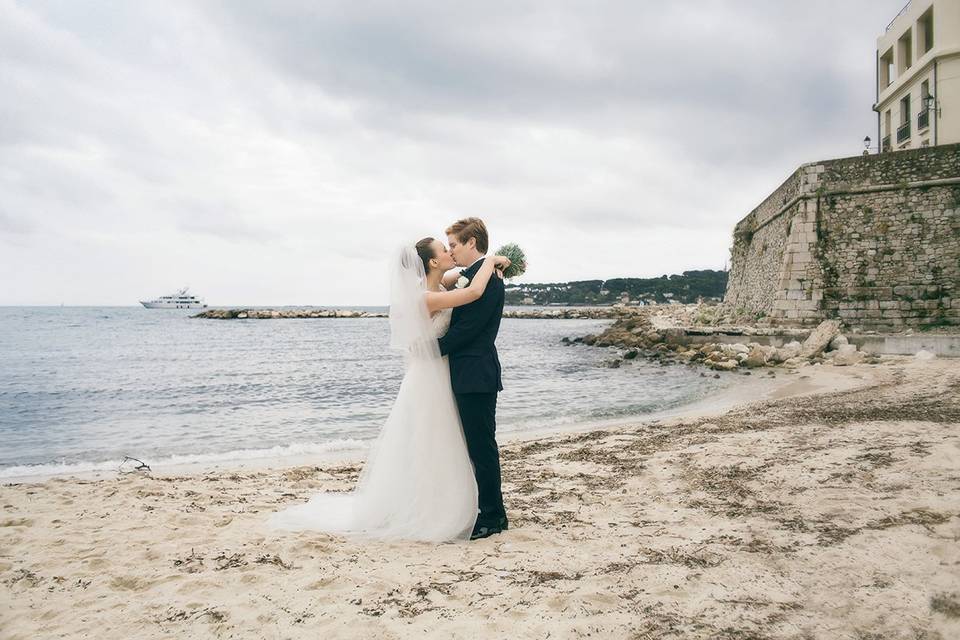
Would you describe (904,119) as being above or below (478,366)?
above

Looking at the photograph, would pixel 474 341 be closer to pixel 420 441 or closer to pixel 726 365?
pixel 420 441

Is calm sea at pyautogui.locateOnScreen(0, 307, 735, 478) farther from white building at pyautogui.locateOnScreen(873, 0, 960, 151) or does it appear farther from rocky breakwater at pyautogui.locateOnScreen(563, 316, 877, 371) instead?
white building at pyautogui.locateOnScreen(873, 0, 960, 151)

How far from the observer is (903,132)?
28.5 metres

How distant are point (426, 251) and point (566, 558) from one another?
241cm

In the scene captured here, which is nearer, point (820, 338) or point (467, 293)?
point (467, 293)

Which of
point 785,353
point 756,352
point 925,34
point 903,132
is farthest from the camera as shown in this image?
point 903,132

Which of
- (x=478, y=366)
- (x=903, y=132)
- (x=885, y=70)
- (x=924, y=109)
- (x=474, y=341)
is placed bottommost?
(x=478, y=366)

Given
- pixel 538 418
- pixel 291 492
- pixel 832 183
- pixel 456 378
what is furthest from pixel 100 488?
pixel 832 183

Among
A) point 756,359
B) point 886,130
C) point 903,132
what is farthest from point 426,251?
point 886,130

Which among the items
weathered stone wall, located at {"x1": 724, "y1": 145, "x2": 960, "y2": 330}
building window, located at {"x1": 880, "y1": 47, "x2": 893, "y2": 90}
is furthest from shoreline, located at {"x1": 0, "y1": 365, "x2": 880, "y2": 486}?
building window, located at {"x1": 880, "y1": 47, "x2": 893, "y2": 90}

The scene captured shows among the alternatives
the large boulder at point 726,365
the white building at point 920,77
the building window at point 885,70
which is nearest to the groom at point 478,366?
the large boulder at point 726,365

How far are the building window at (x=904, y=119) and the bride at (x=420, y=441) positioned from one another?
32561 millimetres

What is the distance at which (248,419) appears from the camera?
483 inches

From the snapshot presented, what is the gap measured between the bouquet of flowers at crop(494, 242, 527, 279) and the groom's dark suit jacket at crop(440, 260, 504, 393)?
0.31 meters
